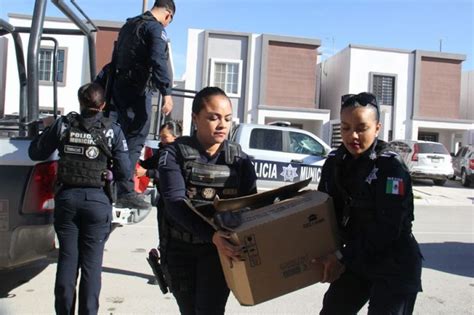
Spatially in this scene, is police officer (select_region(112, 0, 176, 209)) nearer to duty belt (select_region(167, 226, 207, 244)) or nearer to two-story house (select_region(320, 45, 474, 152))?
duty belt (select_region(167, 226, 207, 244))

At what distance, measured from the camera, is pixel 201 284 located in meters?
2.30

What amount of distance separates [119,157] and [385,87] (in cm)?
2559

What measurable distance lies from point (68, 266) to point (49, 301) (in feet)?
4.43

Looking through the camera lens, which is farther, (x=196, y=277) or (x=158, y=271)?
(x=158, y=271)

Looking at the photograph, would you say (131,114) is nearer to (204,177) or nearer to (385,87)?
(204,177)

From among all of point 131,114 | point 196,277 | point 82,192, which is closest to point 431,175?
point 131,114

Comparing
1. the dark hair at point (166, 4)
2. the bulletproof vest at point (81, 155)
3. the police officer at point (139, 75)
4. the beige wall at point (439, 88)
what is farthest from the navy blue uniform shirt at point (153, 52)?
the beige wall at point (439, 88)

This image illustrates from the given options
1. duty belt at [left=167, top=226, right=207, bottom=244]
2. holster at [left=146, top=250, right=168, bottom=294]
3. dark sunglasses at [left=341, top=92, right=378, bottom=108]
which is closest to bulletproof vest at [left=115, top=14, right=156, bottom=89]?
holster at [left=146, top=250, right=168, bottom=294]

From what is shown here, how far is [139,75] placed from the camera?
3.99 metres

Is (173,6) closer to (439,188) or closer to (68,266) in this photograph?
(68,266)

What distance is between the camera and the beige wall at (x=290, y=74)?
25141 millimetres

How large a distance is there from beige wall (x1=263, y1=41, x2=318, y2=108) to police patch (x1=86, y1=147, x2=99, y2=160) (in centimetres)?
2216

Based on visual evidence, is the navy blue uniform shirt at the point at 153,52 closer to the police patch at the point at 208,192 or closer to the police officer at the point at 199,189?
the police officer at the point at 199,189

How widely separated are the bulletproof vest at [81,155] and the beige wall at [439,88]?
1036 inches
